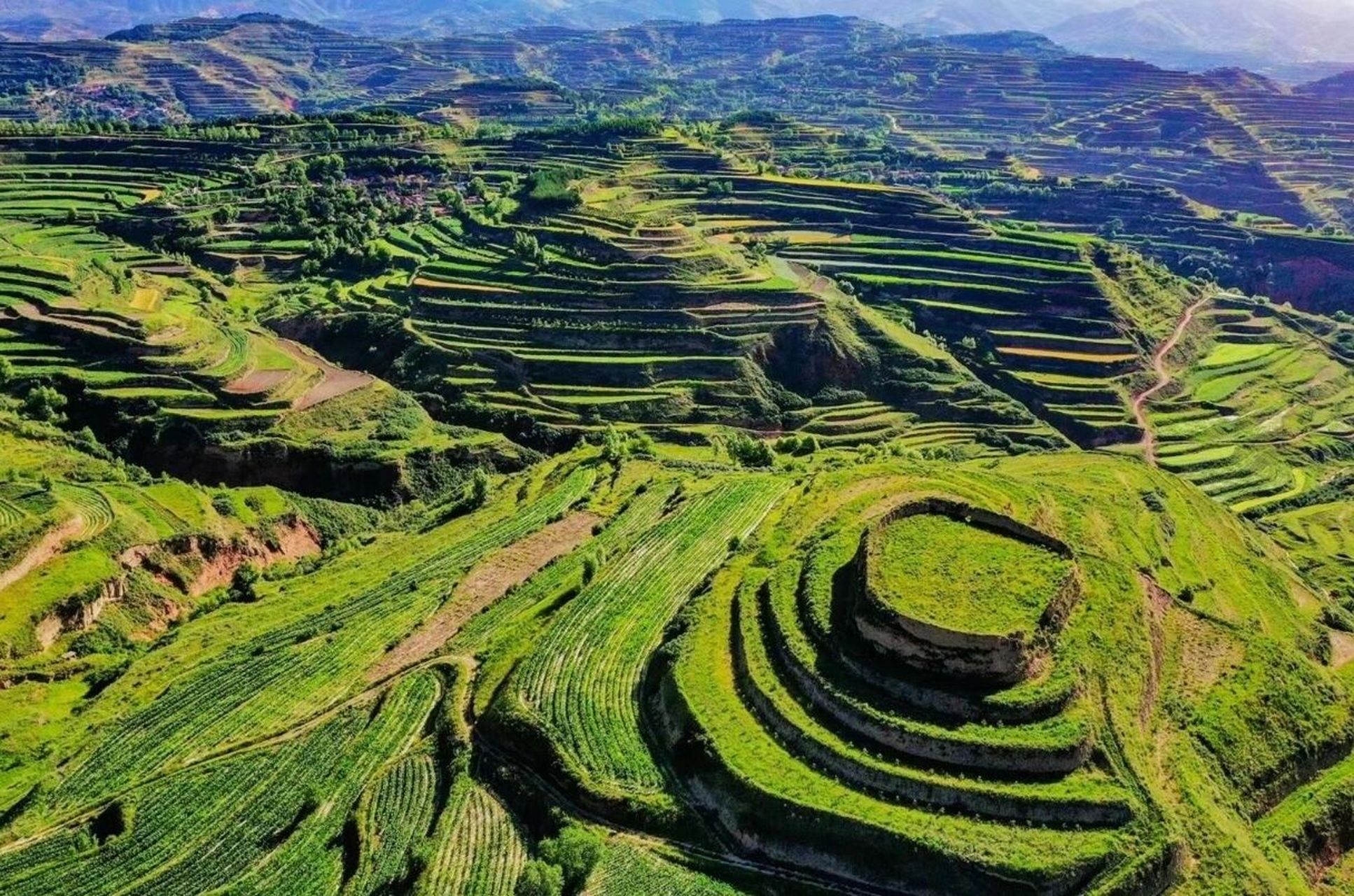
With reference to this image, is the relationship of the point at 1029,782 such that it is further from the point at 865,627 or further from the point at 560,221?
the point at 560,221

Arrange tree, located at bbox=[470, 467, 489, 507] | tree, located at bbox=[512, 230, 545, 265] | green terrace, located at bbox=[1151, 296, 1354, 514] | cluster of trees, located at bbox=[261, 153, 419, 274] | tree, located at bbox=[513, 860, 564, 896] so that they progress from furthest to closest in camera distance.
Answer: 1. cluster of trees, located at bbox=[261, 153, 419, 274]
2. tree, located at bbox=[512, 230, 545, 265]
3. green terrace, located at bbox=[1151, 296, 1354, 514]
4. tree, located at bbox=[470, 467, 489, 507]
5. tree, located at bbox=[513, 860, 564, 896]

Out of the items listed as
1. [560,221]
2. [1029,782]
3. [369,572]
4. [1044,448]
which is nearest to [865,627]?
[1029,782]

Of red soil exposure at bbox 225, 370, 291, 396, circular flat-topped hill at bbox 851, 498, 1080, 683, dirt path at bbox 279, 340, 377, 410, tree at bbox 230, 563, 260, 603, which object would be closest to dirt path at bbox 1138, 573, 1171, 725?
circular flat-topped hill at bbox 851, 498, 1080, 683

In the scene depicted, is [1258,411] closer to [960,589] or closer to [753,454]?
[753,454]

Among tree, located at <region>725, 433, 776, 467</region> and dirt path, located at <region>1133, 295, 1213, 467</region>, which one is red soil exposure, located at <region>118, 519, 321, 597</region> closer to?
tree, located at <region>725, 433, 776, 467</region>

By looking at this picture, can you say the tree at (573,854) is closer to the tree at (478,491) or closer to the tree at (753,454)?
the tree at (478,491)

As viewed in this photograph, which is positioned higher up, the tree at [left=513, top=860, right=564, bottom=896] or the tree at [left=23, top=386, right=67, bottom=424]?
the tree at [left=513, top=860, right=564, bottom=896]

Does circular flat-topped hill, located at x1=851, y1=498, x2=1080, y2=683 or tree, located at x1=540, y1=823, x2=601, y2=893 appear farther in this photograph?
circular flat-topped hill, located at x1=851, y1=498, x2=1080, y2=683

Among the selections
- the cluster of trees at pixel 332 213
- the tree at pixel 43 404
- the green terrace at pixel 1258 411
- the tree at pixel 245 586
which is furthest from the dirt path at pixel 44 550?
the green terrace at pixel 1258 411
